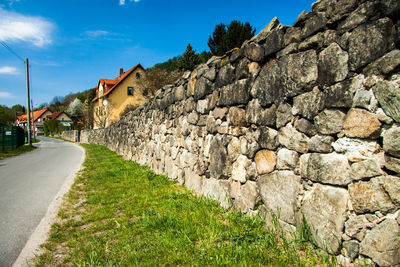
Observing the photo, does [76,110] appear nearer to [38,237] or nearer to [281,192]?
[38,237]

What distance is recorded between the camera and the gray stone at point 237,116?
347cm

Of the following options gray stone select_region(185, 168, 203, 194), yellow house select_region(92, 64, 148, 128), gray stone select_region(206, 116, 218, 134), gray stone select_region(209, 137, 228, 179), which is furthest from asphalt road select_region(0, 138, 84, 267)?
yellow house select_region(92, 64, 148, 128)

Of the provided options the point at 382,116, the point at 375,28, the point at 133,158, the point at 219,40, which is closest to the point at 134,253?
the point at 382,116

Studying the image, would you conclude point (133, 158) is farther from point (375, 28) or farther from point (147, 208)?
point (375, 28)

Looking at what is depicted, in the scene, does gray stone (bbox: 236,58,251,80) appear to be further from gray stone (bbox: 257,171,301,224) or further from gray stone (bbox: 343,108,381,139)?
gray stone (bbox: 343,108,381,139)

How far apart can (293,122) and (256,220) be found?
1265 millimetres

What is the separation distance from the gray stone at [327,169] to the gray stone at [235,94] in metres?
1.30

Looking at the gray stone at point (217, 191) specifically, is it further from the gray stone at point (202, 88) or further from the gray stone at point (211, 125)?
the gray stone at point (202, 88)

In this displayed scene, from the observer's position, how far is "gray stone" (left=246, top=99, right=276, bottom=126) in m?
2.96

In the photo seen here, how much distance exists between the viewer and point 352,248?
201 cm

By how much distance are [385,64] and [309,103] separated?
0.70 meters

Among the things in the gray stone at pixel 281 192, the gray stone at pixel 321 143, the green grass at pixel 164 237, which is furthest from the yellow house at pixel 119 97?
the gray stone at pixel 321 143

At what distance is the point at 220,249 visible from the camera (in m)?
2.49

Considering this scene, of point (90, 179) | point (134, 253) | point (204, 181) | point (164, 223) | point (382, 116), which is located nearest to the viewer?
point (382, 116)
